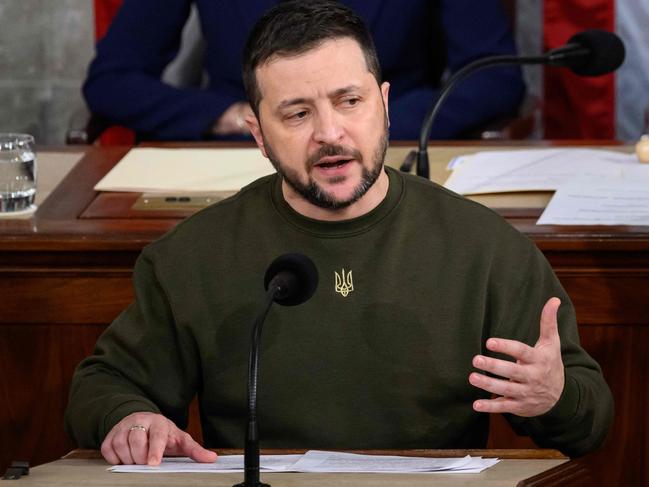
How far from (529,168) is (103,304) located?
32.1 inches

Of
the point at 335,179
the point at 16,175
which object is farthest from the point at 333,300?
the point at 16,175

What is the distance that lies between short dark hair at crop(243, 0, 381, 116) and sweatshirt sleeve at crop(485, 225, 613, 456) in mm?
300

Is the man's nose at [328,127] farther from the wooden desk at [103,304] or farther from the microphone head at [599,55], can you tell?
the microphone head at [599,55]

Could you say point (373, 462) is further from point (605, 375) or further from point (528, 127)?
point (528, 127)

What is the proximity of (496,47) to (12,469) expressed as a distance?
221cm

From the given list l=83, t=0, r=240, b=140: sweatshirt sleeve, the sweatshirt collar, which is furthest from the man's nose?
l=83, t=0, r=240, b=140: sweatshirt sleeve

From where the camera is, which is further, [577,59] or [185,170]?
[185,170]

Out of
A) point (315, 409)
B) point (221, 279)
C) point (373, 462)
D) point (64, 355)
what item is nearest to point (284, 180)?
point (221, 279)

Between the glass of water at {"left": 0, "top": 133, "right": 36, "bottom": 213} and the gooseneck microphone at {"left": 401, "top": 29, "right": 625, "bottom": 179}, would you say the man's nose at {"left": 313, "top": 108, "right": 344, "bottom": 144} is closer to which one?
the gooseneck microphone at {"left": 401, "top": 29, "right": 625, "bottom": 179}

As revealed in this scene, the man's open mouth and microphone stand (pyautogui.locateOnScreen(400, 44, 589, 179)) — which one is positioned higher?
microphone stand (pyautogui.locateOnScreen(400, 44, 589, 179))

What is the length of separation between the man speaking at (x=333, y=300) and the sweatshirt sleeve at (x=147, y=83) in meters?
1.48

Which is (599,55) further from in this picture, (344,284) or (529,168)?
(344,284)

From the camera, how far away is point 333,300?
181 centimetres

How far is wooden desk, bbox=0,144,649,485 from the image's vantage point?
221 centimetres
